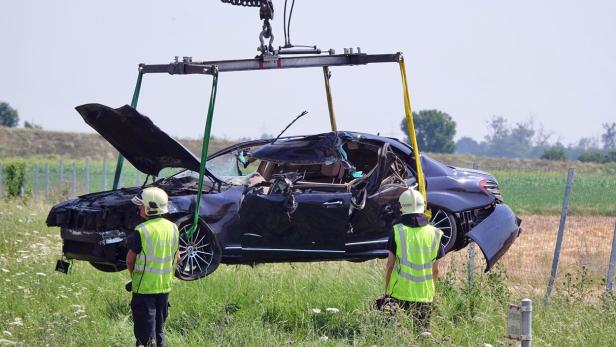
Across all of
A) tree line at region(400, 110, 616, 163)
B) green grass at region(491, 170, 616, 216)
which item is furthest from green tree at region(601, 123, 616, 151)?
green grass at region(491, 170, 616, 216)

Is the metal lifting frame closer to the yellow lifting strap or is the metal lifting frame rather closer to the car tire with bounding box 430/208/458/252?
the yellow lifting strap

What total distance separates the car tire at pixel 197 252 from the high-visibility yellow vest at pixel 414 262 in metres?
2.50

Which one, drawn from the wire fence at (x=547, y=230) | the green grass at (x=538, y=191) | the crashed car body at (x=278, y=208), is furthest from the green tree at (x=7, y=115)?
the crashed car body at (x=278, y=208)

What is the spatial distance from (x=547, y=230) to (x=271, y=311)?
1288 cm

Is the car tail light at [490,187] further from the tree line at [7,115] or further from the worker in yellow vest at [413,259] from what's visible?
the tree line at [7,115]

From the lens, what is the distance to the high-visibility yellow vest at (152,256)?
915 centimetres

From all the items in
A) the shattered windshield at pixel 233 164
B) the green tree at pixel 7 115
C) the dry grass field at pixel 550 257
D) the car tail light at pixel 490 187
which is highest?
the green tree at pixel 7 115

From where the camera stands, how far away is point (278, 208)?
11.2 m

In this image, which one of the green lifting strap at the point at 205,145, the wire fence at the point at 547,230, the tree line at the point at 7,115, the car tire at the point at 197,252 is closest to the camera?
the green lifting strap at the point at 205,145

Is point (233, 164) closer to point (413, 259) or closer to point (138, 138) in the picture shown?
point (138, 138)

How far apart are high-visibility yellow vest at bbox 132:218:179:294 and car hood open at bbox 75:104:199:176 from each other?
1.94 meters

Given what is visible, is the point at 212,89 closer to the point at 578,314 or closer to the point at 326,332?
the point at 326,332

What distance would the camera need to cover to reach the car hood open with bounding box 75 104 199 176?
10930 millimetres

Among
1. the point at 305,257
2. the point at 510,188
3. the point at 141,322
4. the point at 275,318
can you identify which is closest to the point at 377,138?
the point at 305,257
